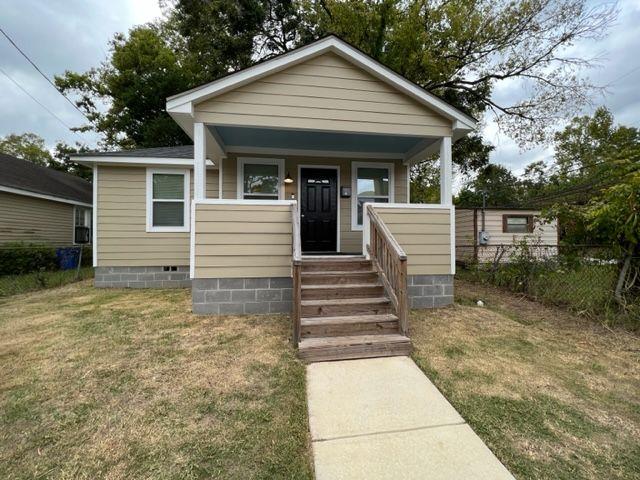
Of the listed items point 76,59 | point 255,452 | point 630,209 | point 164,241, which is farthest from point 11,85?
point 630,209

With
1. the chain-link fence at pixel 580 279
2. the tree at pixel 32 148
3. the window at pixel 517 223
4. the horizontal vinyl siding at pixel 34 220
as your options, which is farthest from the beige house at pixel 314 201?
the tree at pixel 32 148

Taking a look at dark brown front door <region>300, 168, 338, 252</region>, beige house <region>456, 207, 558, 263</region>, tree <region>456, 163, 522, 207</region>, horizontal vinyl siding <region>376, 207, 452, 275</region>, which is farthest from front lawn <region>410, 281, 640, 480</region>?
tree <region>456, 163, 522, 207</region>

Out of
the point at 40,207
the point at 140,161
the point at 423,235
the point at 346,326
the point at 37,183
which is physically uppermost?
the point at 37,183

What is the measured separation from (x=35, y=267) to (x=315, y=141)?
1017 cm

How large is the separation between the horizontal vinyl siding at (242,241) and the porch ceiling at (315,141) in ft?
5.06

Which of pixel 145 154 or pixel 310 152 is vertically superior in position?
pixel 145 154

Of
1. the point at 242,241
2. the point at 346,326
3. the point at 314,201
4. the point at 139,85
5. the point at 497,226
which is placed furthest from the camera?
the point at 139,85

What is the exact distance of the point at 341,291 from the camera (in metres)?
3.89

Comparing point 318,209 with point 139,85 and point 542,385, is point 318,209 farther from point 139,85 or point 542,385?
point 139,85

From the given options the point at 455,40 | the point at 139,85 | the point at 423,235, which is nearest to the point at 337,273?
the point at 423,235

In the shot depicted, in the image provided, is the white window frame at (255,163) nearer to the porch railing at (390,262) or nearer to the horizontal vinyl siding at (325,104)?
the horizontal vinyl siding at (325,104)

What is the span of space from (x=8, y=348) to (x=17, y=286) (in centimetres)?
478

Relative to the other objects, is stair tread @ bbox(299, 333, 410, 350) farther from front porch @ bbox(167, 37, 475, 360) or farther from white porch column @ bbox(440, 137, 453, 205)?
white porch column @ bbox(440, 137, 453, 205)

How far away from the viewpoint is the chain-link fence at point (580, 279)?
4176 mm
